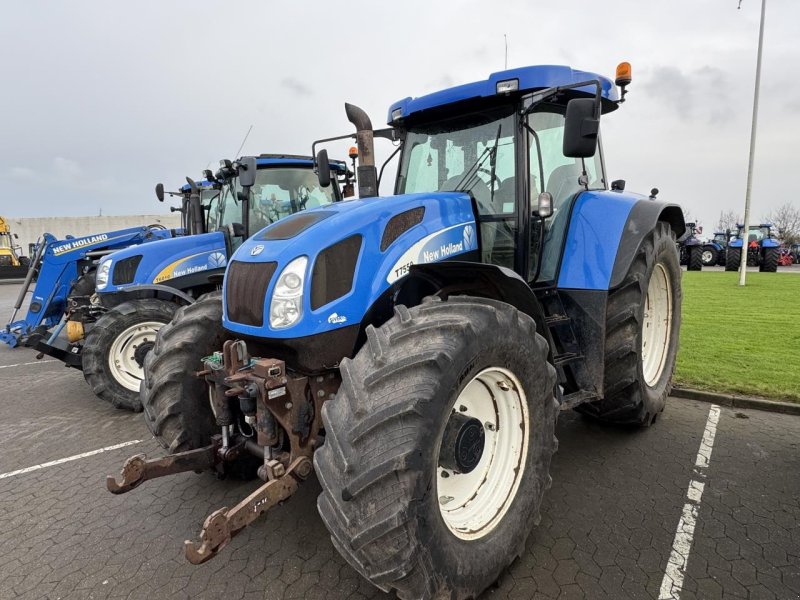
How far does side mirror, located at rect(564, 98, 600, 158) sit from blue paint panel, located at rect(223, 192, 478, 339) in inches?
30.8

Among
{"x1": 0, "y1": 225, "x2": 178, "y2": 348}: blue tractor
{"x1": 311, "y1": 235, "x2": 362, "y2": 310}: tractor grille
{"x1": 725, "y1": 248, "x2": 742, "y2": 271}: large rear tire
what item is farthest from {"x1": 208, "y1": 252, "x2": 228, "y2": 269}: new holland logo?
{"x1": 725, "y1": 248, "x2": 742, "y2": 271}: large rear tire

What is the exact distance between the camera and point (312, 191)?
665cm

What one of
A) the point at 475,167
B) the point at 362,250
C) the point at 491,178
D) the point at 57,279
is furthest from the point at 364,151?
the point at 57,279

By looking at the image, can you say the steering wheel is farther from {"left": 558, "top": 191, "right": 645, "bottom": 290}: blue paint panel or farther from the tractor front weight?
the tractor front weight

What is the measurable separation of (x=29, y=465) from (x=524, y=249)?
4189 millimetres

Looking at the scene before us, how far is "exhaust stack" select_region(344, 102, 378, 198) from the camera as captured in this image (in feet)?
10.5

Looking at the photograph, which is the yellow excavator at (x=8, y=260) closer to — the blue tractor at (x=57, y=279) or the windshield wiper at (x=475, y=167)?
the blue tractor at (x=57, y=279)

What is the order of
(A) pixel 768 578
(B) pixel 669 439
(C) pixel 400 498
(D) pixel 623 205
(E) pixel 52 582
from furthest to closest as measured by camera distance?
(B) pixel 669 439 < (D) pixel 623 205 < (E) pixel 52 582 < (A) pixel 768 578 < (C) pixel 400 498

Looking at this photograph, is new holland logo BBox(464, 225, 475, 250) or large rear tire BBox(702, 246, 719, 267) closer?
new holland logo BBox(464, 225, 475, 250)

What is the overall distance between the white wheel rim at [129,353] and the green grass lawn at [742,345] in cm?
579

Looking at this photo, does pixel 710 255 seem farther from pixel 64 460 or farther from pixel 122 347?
pixel 64 460

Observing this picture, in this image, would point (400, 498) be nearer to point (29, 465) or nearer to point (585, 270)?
point (585, 270)

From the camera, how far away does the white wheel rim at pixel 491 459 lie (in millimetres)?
2332

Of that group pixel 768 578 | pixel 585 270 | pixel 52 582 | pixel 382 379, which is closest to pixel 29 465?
pixel 52 582
